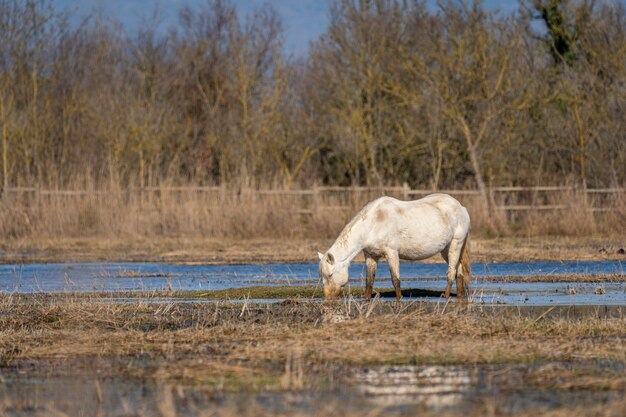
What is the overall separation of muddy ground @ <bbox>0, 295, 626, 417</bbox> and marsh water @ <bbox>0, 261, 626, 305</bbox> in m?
1.96

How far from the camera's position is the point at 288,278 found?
17484mm

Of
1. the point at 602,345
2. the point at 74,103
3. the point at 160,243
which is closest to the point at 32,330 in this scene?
the point at 602,345

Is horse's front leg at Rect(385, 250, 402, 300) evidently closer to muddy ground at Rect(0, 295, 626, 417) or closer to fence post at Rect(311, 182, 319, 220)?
muddy ground at Rect(0, 295, 626, 417)

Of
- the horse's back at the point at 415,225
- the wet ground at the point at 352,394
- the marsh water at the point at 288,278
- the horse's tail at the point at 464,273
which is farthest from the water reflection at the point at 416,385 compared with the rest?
the horse's tail at the point at 464,273

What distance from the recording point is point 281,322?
1091 centimetres

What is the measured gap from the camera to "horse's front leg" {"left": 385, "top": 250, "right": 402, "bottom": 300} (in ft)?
44.7

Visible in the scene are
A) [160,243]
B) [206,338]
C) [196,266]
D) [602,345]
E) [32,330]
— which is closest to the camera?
[602,345]

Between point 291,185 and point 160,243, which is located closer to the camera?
point 160,243

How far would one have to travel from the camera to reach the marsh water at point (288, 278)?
14.1 m

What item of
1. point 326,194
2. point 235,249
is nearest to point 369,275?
point 235,249

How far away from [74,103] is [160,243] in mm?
16719

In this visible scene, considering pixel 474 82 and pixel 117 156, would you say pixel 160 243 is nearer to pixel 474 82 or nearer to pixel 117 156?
pixel 117 156

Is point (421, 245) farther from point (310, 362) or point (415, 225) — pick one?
point (310, 362)

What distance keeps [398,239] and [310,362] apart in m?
6.16
